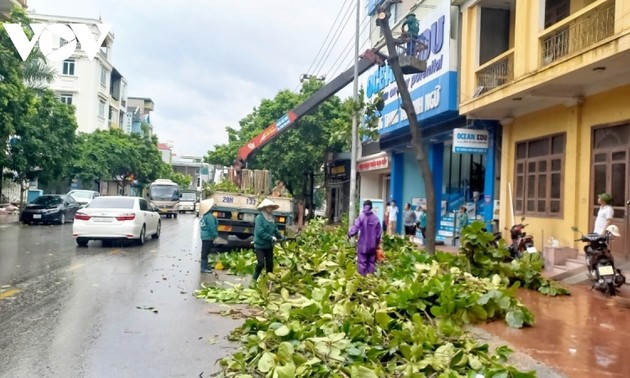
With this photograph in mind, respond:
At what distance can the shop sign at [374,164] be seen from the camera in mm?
25644

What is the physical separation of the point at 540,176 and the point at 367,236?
617 centimetres

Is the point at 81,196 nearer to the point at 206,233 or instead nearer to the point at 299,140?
the point at 299,140

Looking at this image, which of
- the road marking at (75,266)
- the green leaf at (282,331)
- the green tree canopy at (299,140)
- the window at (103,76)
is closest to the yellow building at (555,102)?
the green leaf at (282,331)

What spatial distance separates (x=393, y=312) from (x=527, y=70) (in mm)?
7699

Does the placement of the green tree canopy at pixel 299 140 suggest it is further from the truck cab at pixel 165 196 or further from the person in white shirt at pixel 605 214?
the person in white shirt at pixel 605 214

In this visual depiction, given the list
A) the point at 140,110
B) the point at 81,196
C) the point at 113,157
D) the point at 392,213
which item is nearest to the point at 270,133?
the point at 392,213

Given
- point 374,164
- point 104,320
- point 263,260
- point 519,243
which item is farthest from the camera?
point 374,164

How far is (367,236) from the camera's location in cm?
984

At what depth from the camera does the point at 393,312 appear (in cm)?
684


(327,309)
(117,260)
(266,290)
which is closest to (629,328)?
(327,309)

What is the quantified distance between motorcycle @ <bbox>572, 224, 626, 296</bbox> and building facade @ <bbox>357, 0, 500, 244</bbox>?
13.4ft

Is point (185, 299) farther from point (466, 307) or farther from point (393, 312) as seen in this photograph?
point (466, 307)

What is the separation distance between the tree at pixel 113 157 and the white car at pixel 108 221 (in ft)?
53.1

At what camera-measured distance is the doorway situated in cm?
1056
